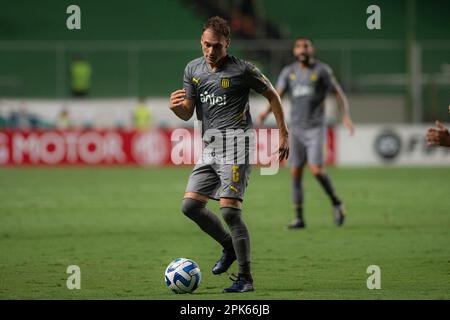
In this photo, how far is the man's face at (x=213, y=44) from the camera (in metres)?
8.56

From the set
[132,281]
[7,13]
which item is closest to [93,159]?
[7,13]

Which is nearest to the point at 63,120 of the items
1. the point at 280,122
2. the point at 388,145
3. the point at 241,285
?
the point at 388,145

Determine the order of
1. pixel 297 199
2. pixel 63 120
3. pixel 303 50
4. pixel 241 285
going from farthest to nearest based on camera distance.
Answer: pixel 63 120, pixel 297 199, pixel 303 50, pixel 241 285

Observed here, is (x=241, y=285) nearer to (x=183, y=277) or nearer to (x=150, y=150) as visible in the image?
(x=183, y=277)

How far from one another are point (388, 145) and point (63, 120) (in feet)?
32.4

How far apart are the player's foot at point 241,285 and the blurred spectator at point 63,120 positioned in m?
21.5

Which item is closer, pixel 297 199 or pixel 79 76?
pixel 297 199

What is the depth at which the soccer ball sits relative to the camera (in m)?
8.52

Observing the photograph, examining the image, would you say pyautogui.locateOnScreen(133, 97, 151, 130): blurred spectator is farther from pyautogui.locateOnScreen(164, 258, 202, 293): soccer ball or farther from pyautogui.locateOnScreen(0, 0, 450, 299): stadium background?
pyautogui.locateOnScreen(164, 258, 202, 293): soccer ball

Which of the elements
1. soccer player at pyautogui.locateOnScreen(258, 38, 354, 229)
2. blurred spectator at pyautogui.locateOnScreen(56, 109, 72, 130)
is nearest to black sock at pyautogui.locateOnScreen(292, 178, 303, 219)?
soccer player at pyautogui.locateOnScreen(258, 38, 354, 229)

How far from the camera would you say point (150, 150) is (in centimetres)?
2906

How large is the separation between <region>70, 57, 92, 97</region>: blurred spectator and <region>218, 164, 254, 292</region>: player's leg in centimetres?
2335

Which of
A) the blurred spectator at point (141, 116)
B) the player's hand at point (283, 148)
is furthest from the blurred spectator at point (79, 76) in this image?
the player's hand at point (283, 148)
